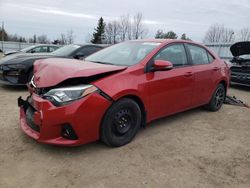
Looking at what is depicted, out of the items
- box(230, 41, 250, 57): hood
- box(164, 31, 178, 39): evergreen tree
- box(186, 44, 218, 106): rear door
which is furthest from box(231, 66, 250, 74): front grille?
box(164, 31, 178, 39): evergreen tree

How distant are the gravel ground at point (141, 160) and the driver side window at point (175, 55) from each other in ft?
3.73

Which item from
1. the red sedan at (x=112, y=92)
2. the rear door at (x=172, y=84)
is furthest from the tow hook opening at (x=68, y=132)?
the rear door at (x=172, y=84)

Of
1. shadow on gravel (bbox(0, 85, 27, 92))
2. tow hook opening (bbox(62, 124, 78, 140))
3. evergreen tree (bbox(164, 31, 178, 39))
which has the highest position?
evergreen tree (bbox(164, 31, 178, 39))

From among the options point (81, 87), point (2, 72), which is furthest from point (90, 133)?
point (2, 72)

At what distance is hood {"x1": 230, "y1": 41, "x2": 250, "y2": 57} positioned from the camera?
9695 millimetres

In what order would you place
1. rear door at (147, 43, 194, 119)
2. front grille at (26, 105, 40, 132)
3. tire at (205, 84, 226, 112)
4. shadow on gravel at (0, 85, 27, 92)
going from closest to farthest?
front grille at (26, 105, 40, 132), rear door at (147, 43, 194, 119), tire at (205, 84, 226, 112), shadow on gravel at (0, 85, 27, 92)

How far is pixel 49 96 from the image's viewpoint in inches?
143

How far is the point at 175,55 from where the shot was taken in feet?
16.6

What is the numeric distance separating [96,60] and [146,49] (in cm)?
86

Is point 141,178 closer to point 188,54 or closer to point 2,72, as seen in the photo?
point 188,54

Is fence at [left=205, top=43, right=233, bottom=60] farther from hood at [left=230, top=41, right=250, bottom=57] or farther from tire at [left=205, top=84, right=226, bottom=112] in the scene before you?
tire at [left=205, top=84, right=226, bottom=112]

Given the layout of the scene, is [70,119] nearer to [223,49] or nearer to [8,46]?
[223,49]

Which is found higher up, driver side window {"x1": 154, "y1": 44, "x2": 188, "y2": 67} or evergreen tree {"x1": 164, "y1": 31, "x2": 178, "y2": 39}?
evergreen tree {"x1": 164, "y1": 31, "x2": 178, "y2": 39}

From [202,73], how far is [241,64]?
5.33 metres
